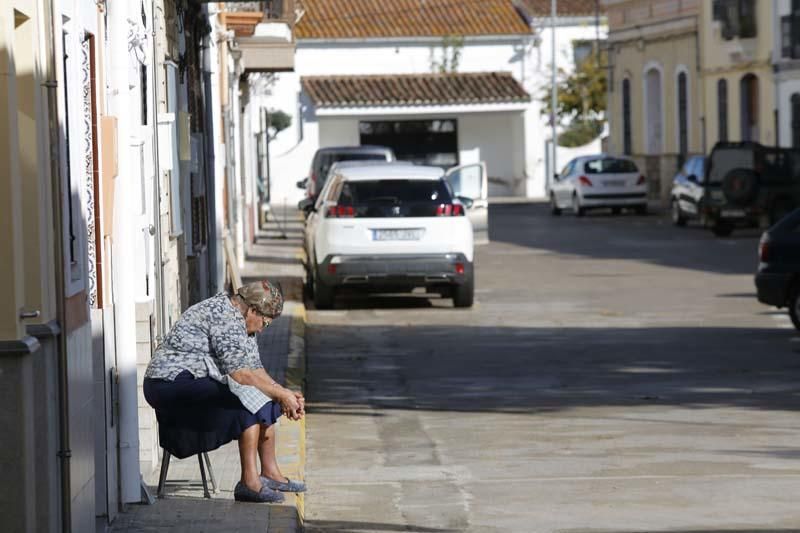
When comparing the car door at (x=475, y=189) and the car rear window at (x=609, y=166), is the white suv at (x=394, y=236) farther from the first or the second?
the car rear window at (x=609, y=166)

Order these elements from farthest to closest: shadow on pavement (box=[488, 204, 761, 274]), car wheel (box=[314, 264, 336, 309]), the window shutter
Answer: the window shutter
shadow on pavement (box=[488, 204, 761, 274])
car wheel (box=[314, 264, 336, 309])

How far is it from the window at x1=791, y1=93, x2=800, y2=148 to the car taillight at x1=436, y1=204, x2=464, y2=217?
2382 centimetres

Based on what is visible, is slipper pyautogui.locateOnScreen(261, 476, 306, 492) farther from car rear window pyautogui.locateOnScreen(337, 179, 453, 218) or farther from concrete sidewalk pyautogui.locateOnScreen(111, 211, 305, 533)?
car rear window pyautogui.locateOnScreen(337, 179, 453, 218)

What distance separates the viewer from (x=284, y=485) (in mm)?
10117

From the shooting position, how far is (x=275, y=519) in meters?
9.38

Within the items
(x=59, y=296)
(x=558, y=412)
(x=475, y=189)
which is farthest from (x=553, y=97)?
(x=59, y=296)

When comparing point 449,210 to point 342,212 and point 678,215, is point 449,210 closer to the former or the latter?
point 342,212

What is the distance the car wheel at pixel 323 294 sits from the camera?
72.2 ft

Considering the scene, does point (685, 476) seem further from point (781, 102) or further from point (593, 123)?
point (593, 123)

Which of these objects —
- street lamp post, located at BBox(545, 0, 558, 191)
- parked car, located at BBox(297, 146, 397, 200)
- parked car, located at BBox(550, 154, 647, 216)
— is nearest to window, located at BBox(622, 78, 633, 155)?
street lamp post, located at BBox(545, 0, 558, 191)

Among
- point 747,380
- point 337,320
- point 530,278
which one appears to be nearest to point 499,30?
point 530,278

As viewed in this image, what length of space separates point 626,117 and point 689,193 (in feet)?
61.0

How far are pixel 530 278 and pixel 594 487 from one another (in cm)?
1666

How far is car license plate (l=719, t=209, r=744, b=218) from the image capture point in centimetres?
3684
